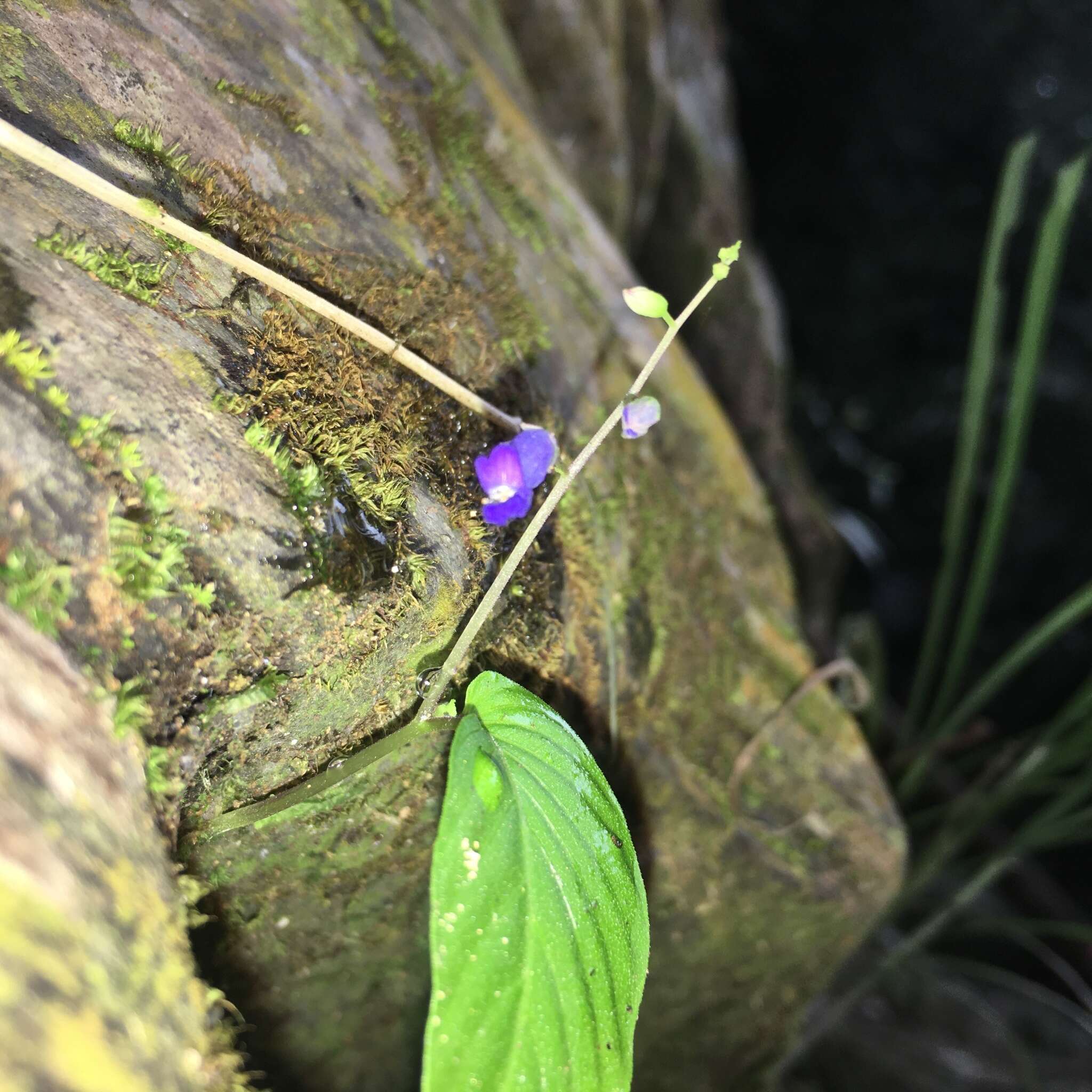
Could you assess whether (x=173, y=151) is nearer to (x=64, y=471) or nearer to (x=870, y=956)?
(x=64, y=471)

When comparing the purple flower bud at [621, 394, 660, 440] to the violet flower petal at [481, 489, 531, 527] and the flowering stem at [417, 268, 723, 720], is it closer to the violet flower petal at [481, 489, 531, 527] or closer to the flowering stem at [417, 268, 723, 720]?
the flowering stem at [417, 268, 723, 720]

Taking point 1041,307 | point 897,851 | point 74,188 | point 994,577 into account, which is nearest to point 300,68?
point 74,188

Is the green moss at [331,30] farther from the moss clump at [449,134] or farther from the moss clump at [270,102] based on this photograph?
the moss clump at [270,102]

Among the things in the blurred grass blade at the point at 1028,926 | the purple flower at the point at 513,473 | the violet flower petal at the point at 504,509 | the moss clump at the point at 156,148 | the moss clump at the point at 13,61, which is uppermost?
the moss clump at the point at 13,61

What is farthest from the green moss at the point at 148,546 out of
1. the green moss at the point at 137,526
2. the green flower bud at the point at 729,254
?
the green flower bud at the point at 729,254

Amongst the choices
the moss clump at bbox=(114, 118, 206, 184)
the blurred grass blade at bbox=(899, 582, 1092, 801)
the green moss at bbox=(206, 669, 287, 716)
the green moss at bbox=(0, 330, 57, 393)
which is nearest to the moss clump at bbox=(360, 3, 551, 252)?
the moss clump at bbox=(114, 118, 206, 184)

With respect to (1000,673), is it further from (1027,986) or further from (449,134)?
(449,134)

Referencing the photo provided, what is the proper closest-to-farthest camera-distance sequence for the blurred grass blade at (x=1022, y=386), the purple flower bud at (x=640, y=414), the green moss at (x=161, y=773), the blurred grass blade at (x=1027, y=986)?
the green moss at (x=161, y=773)
the purple flower bud at (x=640, y=414)
the blurred grass blade at (x=1022, y=386)
the blurred grass blade at (x=1027, y=986)

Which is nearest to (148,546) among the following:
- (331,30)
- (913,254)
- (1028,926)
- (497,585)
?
(497,585)
